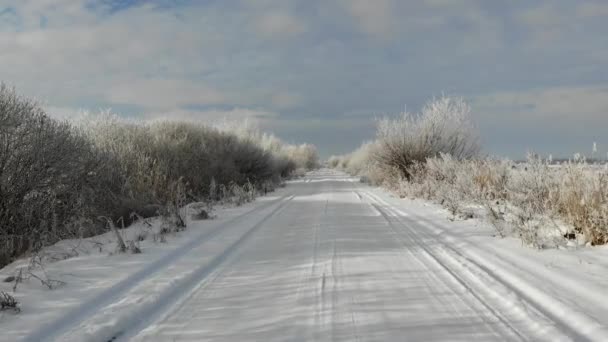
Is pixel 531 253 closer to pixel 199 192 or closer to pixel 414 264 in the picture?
pixel 414 264

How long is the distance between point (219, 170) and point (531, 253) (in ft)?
50.4

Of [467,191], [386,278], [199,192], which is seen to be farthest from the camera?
[199,192]

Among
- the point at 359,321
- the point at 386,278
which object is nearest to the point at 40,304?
the point at 359,321

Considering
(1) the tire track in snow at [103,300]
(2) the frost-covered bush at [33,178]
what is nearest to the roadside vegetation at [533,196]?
(1) the tire track in snow at [103,300]

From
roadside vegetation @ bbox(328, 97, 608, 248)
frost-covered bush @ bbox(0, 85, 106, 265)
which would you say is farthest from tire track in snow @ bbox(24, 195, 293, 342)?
roadside vegetation @ bbox(328, 97, 608, 248)

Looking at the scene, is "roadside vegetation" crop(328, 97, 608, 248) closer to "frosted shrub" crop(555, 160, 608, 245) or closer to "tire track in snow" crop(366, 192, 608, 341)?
"frosted shrub" crop(555, 160, 608, 245)

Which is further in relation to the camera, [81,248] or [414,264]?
[81,248]

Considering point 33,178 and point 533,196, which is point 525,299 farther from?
point 33,178

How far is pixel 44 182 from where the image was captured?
320 inches

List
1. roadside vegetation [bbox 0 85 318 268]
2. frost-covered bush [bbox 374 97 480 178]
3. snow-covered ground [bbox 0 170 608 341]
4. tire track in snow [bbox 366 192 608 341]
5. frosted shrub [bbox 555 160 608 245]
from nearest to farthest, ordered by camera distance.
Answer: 1. tire track in snow [bbox 366 192 608 341]
2. snow-covered ground [bbox 0 170 608 341]
3. frosted shrub [bbox 555 160 608 245]
4. roadside vegetation [bbox 0 85 318 268]
5. frost-covered bush [bbox 374 97 480 178]

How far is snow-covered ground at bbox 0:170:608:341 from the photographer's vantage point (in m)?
3.34

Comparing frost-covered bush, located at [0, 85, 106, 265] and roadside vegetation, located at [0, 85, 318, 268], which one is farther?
roadside vegetation, located at [0, 85, 318, 268]

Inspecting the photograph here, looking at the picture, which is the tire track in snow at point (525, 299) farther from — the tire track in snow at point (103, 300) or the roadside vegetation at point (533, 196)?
the tire track in snow at point (103, 300)


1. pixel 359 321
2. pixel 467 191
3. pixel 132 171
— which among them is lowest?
pixel 359 321
